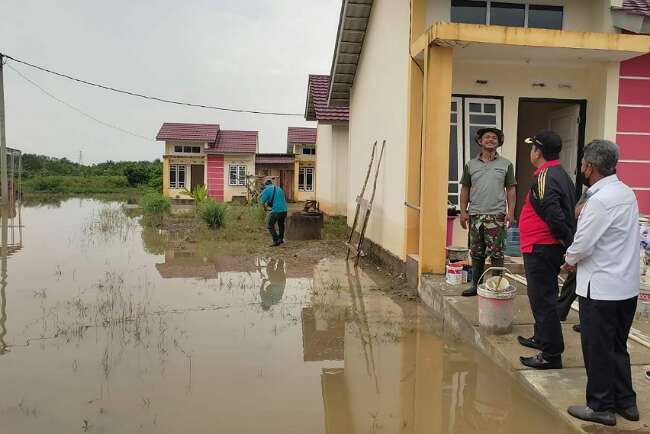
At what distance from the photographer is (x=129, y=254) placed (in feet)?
34.2

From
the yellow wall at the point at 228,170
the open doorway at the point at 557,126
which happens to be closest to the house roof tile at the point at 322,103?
the open doorway at the point at 557,126

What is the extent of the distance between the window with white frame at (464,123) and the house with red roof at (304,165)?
21.6 m

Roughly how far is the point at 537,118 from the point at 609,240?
669 centimetres

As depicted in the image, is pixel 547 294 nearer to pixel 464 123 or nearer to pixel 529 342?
pixel 529 342

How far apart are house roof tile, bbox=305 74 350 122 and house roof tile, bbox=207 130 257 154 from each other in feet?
38.7

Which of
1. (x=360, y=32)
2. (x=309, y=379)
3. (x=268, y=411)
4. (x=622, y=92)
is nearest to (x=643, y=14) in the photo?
(x=622, y=92)

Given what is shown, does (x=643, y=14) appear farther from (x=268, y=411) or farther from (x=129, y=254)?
(x=129, y=254)

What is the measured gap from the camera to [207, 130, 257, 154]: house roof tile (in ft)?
94.8

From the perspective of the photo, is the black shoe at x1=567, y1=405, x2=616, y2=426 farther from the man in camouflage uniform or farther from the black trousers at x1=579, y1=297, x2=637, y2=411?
the man in camouflage uniform

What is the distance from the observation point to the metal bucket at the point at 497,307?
465cm

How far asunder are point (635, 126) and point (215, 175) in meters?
23.9

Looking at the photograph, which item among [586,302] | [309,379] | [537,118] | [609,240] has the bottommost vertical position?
[309,379]

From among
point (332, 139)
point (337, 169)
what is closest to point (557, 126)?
point (337, 169)

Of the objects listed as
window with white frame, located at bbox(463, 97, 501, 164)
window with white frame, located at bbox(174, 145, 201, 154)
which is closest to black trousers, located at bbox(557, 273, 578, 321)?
window with white frame, located at bbox(463, 97, 501, 164)
